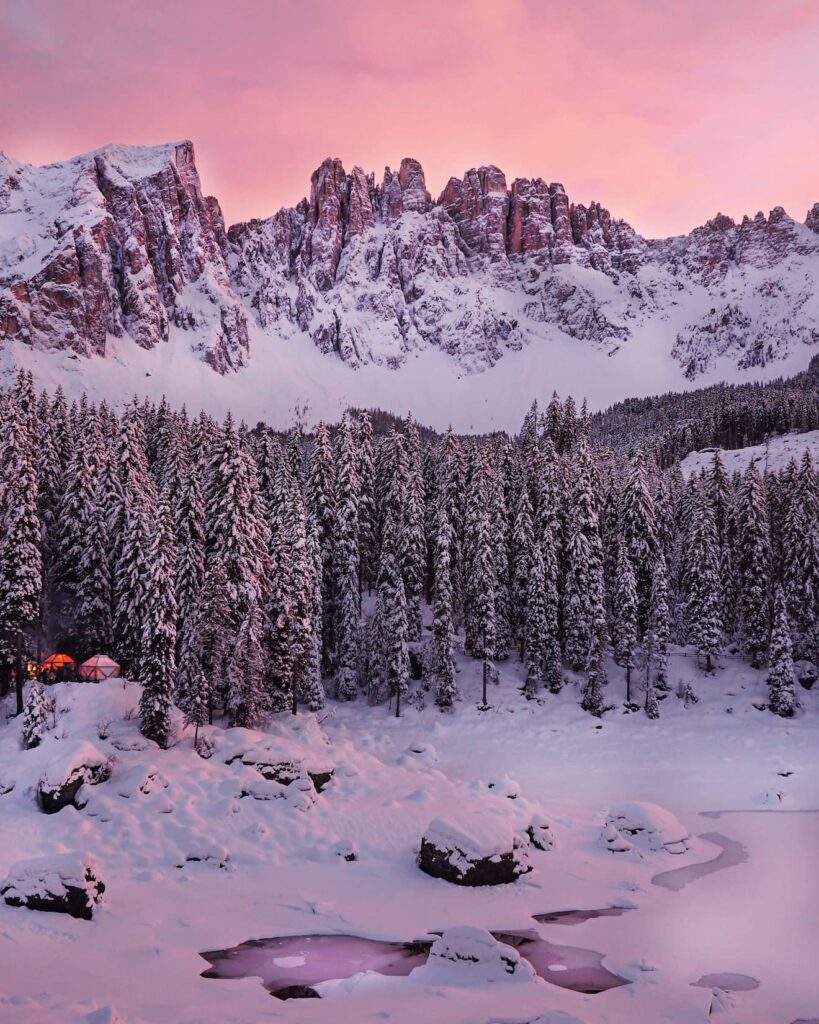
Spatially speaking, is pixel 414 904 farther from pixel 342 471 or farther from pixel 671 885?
pixel 342 471

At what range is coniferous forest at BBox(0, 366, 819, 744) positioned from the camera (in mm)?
38938

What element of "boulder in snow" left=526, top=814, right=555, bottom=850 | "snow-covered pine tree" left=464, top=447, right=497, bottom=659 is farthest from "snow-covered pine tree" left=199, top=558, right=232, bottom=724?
"snow-covered pine tree" left=464, top=447, right=497, bottom=659

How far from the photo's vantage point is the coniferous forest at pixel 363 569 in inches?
1533

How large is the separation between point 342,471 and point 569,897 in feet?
123

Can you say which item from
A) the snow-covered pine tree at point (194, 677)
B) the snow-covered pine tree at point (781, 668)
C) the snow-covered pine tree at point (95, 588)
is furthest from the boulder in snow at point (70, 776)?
the snow-covered pine tree at point (781, 668)

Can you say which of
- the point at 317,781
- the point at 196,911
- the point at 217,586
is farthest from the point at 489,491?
the point at 196,911

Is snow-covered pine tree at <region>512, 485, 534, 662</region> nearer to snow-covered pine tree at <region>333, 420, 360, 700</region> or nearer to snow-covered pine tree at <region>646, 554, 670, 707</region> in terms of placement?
snow-covered pine tree at <region>646, 554, 670, 707</region>

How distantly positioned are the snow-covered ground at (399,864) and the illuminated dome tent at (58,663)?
368 centimetres

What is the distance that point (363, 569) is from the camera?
66000 millimetres

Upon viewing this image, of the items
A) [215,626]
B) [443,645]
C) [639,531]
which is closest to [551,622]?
[443,645]

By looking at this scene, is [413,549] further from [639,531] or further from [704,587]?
[704,587]

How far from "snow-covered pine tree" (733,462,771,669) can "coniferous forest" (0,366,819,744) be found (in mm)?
226

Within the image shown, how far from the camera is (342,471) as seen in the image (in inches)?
2132

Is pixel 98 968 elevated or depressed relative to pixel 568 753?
elevated
